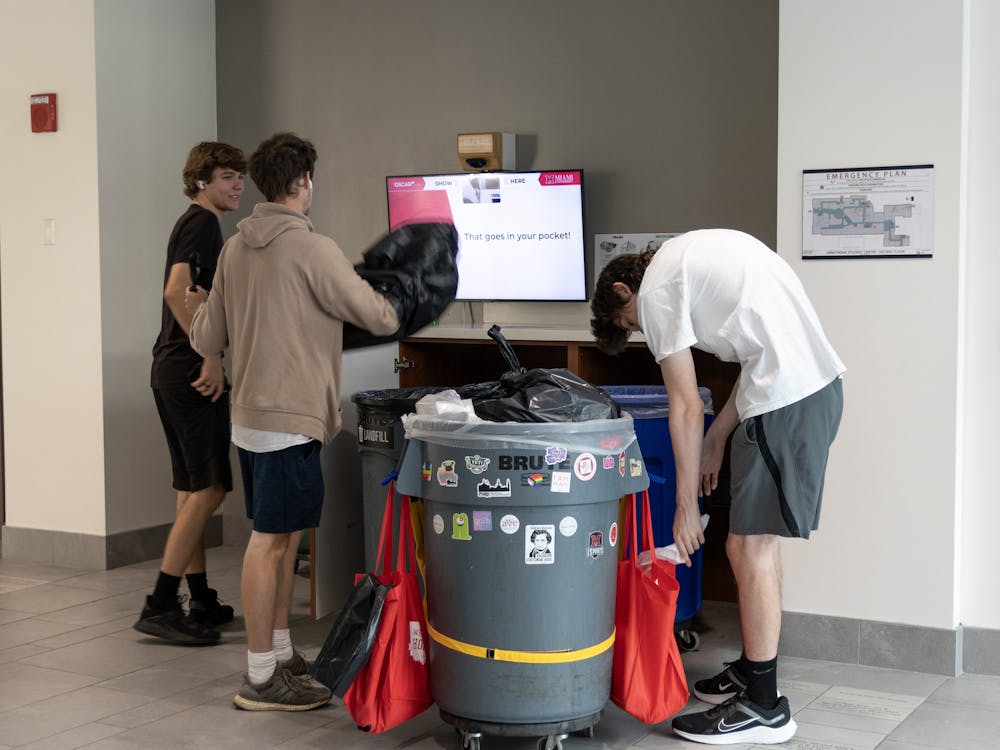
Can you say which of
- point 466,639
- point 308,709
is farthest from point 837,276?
point 308,709

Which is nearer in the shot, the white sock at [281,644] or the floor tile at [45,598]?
the white sock at [281,644]

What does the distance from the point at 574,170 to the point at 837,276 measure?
154 cm

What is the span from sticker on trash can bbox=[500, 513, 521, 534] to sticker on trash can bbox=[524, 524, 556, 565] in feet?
0.08

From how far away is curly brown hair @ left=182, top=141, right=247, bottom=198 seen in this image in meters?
4.11

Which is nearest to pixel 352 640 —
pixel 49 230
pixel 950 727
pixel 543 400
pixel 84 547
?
pixel 543 400

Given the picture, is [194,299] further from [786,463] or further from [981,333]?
[981,333]

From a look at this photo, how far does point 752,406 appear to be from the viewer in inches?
120

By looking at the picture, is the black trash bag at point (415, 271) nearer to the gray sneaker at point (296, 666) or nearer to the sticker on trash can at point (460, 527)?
the sticker on trash can at point (460, 527)

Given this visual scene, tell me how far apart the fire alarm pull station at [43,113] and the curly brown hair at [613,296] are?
3007mm

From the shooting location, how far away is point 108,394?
17.0 feet

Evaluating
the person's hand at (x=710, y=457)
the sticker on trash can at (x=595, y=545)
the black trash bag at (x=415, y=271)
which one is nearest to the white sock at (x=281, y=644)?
the black trash bag at (x=415, y=271)

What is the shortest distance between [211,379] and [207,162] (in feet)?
2.45

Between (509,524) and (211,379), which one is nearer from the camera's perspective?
(509,524)

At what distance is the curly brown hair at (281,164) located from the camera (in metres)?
3.31
